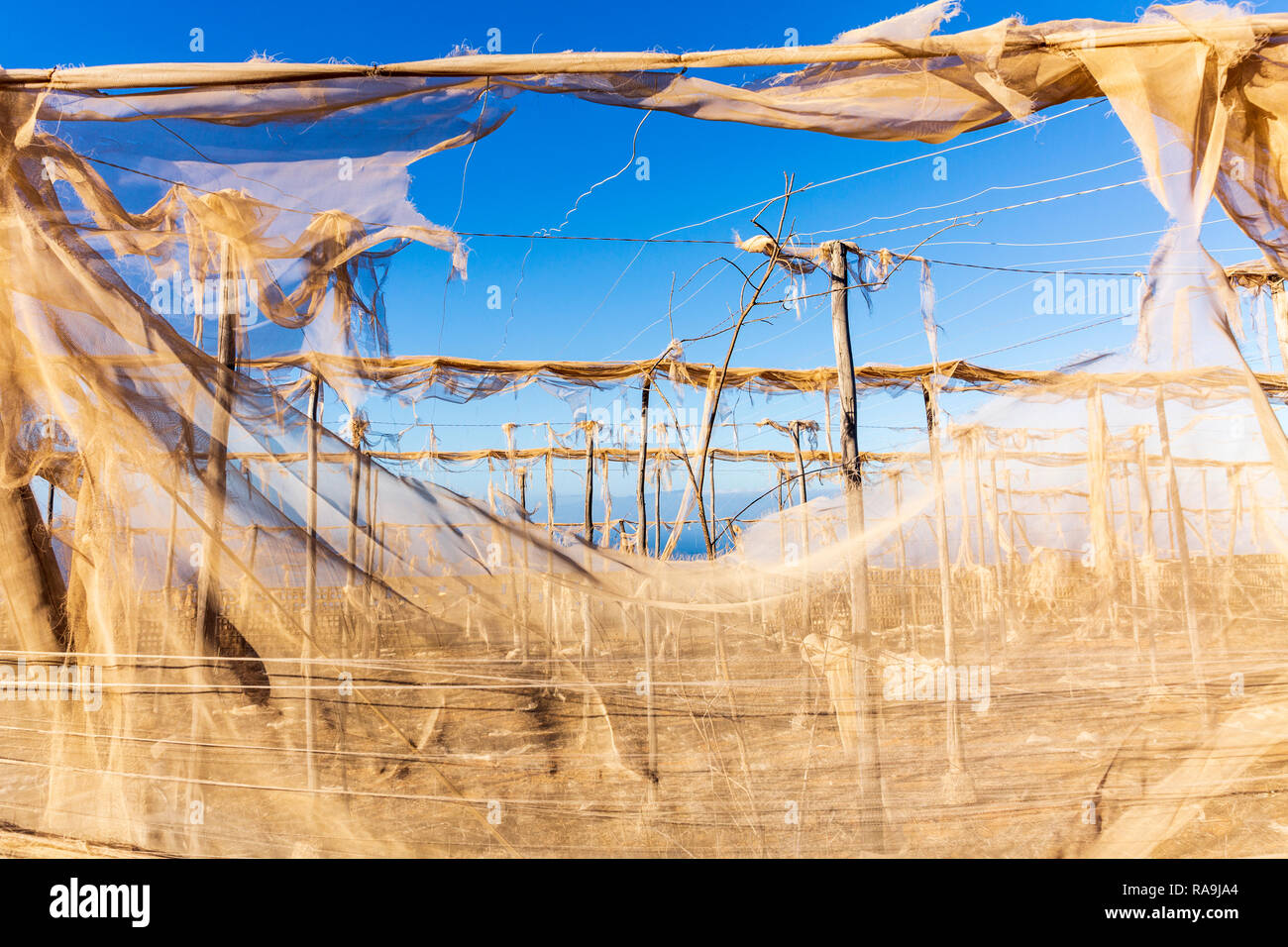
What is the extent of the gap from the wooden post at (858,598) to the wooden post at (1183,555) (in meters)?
1.43

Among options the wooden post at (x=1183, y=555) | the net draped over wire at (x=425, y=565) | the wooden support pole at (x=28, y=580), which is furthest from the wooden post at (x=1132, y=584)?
the wooden support pole at (x=28, y=580)

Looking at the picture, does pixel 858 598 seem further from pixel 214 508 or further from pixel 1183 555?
pixel 1183 555

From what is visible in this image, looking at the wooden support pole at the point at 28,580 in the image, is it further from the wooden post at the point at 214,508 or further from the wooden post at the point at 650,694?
the wooden post at the point at 650,694

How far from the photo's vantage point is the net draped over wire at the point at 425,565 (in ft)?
8.55

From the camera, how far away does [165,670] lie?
285 cm

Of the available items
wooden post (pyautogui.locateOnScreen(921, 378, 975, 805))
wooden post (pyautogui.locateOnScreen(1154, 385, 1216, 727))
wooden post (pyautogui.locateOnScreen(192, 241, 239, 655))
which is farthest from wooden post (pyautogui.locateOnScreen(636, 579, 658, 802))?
wooden post (pyautogui.locateOnScreen(1154, 385, 1216, 727))

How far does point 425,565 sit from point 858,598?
2195 mm

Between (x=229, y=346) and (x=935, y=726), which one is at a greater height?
(x=229, y=346)

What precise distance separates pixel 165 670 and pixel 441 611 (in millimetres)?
1139

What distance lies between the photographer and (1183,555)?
18.2 feet

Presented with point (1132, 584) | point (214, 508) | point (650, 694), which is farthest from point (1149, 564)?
point (214, 508)

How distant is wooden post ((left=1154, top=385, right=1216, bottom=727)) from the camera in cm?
314
